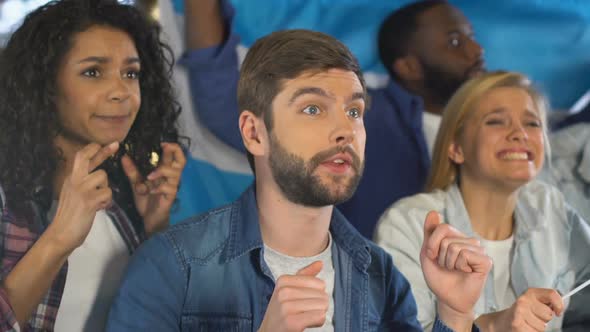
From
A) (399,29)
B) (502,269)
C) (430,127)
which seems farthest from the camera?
(399,29)

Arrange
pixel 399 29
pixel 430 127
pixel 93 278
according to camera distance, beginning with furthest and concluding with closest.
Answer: pixel 399 29 < pixel 430 127 < pixel 93 278

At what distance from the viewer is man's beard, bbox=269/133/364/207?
1.07 meters

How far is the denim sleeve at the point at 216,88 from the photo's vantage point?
57.0 inches

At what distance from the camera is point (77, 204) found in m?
1.09

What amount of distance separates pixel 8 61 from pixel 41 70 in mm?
44

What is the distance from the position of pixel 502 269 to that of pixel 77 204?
0.73 m

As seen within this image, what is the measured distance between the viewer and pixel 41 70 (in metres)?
1.14

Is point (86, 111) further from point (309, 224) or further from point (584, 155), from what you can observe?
point (584, 155)

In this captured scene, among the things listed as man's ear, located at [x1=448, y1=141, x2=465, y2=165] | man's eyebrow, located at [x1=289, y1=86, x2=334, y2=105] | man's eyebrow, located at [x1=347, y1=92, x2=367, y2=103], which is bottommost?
man's ear, located at [x1=448, y1=141, x2=465, y2=165]

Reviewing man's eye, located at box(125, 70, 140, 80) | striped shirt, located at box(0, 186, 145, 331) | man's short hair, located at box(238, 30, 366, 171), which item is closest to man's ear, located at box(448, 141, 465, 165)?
man's short hair, located at box(238, 30, 366, 171)

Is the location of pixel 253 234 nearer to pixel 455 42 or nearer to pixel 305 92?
pixel 305 92

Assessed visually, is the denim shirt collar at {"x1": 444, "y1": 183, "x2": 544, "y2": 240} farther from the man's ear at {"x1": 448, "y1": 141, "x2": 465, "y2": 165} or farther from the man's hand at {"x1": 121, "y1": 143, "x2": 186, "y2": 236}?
the man's hand at {"x1": 121, "y1": 143, "x2": 186, "y2": 236}

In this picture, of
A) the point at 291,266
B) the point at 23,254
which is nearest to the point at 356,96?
the point at 291,266

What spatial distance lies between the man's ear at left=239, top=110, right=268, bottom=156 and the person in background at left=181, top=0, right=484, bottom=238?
34 cm
